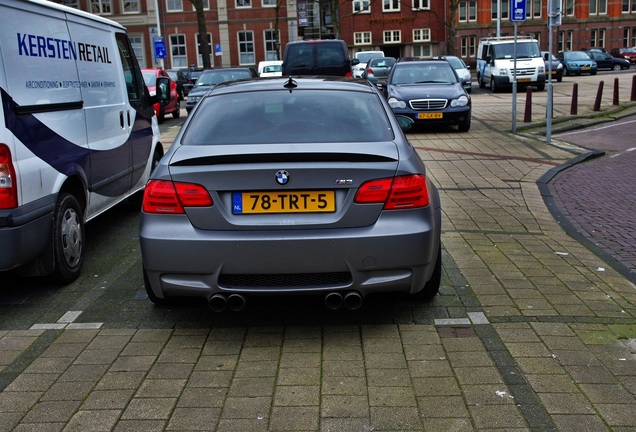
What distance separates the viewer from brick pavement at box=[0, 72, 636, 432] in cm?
350

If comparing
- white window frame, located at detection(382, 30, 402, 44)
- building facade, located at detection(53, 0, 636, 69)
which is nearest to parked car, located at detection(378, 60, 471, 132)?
building facade, located at detection(53, 0, 636, 69)

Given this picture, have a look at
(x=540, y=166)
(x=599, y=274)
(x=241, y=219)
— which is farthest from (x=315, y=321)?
(x=540, y=166)

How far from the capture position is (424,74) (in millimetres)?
17672

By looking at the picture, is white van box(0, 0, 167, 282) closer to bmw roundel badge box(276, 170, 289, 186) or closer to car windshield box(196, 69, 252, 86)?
bmw roundel badge box(276, 170, 289, 186)

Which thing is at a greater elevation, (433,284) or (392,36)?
(392,36)

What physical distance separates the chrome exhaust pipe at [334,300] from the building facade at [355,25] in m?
57.7

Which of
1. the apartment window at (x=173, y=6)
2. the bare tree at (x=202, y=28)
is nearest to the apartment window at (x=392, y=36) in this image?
the apartment window at (x=173, y=6)

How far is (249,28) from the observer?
64.2 m

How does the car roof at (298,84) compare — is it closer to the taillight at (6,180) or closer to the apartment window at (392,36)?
the taillight at (6,180)

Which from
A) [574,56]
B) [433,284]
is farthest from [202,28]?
[433,284]

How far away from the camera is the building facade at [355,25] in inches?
2506

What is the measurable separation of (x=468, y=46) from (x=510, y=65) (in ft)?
145

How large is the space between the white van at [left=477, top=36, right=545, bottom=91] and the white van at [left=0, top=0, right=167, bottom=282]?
75.0 ft

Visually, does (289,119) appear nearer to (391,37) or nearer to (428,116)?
(428,116)
